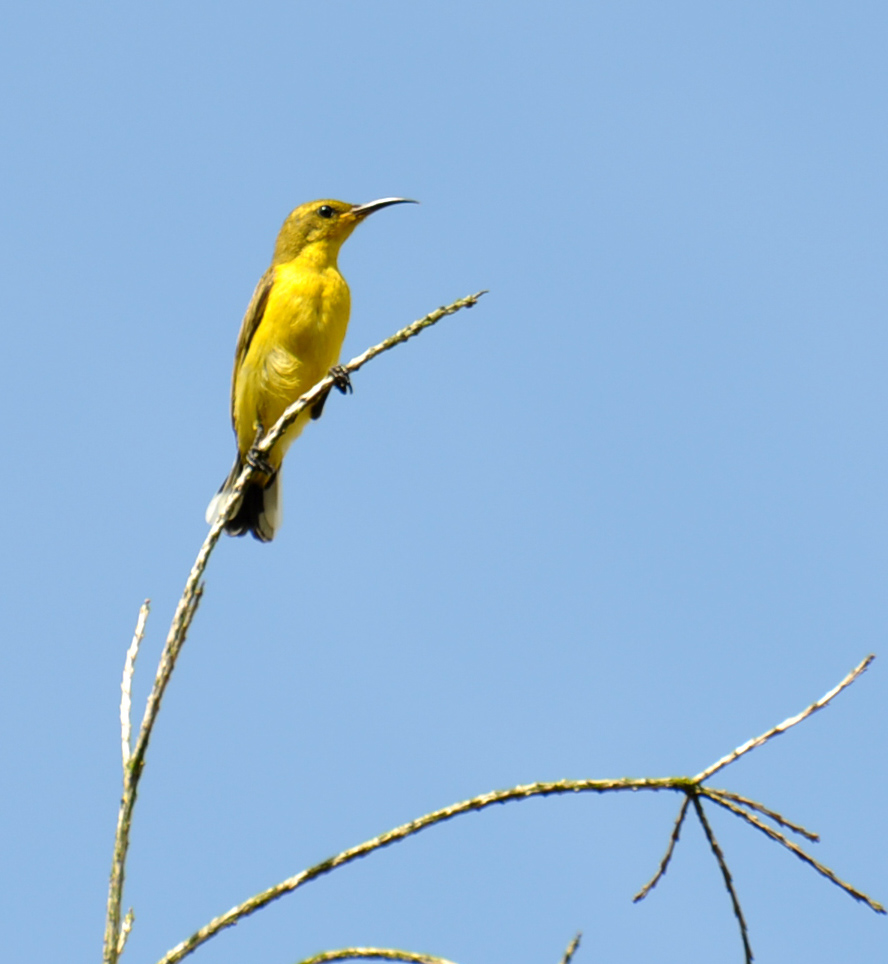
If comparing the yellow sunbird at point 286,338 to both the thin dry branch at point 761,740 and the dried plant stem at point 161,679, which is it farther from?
the thin dry branch at point 761,740

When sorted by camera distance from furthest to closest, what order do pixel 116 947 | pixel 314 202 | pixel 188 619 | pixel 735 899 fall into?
pixel 314 202 → pixel 188 619 → pixel 735 899 → pixel 116 947

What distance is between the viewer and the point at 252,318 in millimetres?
9180

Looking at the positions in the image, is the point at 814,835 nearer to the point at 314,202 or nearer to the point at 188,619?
the point at 188,619

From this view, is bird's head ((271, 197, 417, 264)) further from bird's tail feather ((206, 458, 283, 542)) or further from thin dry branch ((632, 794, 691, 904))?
thin dry branch ((632, 794, 691, 904))

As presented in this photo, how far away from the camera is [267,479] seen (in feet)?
31.3

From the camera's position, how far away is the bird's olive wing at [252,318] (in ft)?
30.0

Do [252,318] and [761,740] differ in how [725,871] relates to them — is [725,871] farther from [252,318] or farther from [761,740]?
[252,318]

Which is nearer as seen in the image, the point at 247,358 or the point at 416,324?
the point at 416,324

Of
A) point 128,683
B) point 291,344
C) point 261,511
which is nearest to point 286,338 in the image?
point 291,344

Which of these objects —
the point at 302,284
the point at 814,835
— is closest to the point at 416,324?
the point at 814,835

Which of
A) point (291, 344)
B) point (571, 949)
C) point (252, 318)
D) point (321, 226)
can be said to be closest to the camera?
point (571, 949)

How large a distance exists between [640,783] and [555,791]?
178 mm

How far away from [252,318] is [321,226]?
121 cm

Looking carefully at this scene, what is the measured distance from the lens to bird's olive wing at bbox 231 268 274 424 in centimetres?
914
